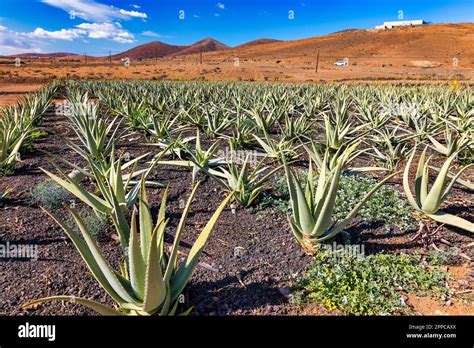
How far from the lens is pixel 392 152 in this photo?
402 cm

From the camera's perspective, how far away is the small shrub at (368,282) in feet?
6.38

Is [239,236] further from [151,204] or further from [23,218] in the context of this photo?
[23,218]

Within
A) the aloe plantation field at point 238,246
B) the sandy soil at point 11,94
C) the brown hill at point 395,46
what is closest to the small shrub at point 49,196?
the aloe plantation field at point 238,246

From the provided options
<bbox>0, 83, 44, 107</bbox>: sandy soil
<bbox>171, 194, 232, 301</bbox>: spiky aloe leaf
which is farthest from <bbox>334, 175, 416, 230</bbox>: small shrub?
<bbox>0, 83, 44, 107</bbox>: sandy soil

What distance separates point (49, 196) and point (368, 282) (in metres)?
2.76

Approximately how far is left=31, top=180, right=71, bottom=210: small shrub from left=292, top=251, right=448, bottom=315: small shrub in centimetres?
226

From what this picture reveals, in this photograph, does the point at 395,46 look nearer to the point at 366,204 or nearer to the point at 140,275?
the point at 366,204

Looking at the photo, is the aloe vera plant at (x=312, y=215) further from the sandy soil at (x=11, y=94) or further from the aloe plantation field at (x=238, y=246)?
the sandy soil at (x=11, y=94)

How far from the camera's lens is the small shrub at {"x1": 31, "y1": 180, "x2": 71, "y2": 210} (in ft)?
10.1

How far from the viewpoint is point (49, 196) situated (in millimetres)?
3113

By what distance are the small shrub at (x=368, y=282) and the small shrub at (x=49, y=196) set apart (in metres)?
2.26
